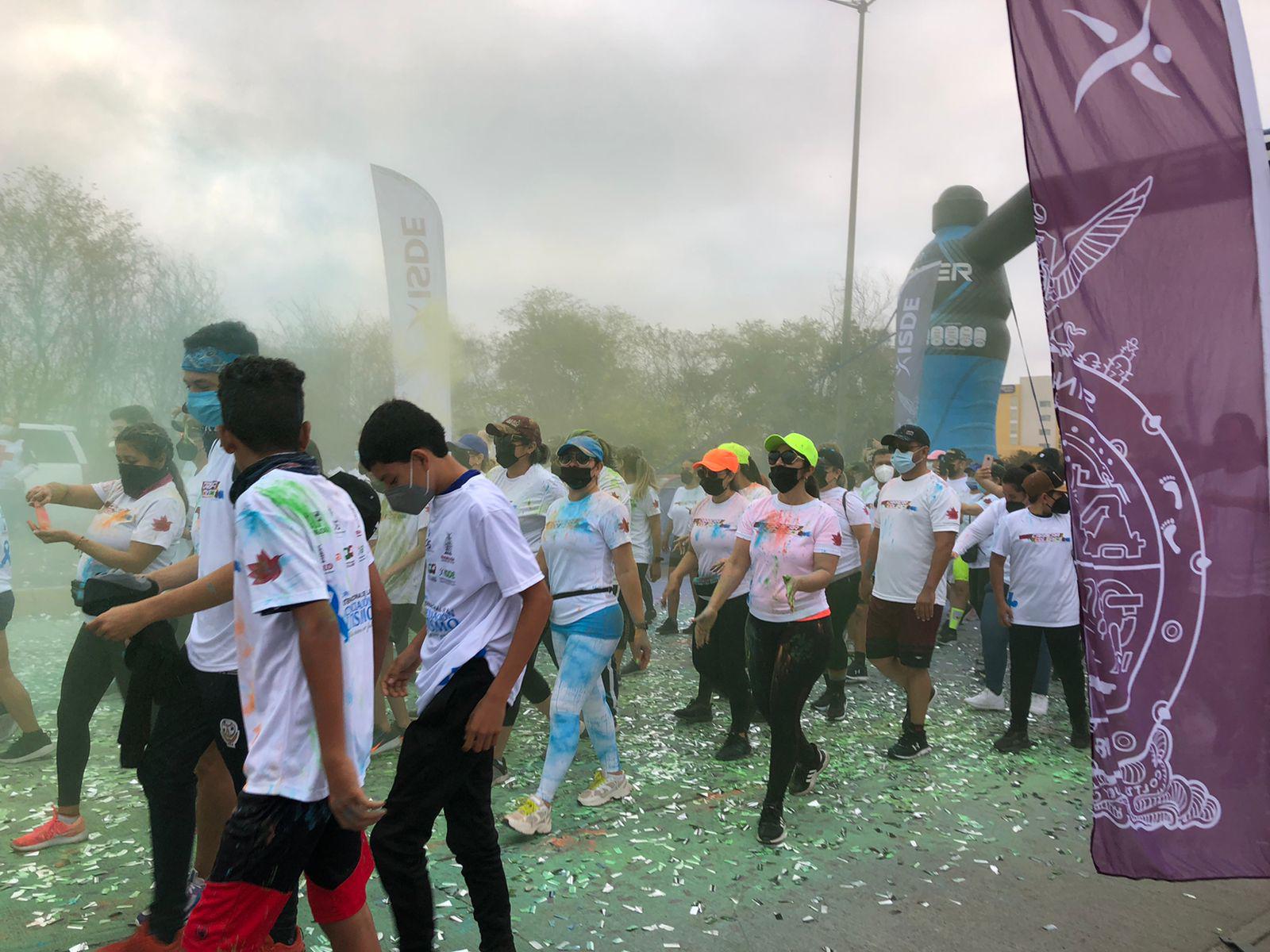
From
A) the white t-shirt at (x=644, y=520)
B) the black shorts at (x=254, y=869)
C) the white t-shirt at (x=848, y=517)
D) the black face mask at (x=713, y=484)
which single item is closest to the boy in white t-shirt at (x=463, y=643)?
the black shorts at (x=254, y=869)

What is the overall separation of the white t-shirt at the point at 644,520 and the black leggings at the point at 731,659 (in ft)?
8.94

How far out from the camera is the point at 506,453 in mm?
5836

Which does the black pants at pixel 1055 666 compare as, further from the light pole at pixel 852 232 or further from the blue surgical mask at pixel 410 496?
the light pole at pixel 852 232

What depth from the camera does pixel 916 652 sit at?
5.77 metres

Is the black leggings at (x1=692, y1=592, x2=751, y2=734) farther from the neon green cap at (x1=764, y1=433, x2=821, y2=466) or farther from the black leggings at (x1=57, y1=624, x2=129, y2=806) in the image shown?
the black leggings at (x1=57, y1=624, x2=129, y2=806)

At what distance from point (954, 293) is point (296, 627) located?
18.3m

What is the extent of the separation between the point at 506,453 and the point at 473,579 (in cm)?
298

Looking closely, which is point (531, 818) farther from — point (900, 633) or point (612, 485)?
point (900, 633)

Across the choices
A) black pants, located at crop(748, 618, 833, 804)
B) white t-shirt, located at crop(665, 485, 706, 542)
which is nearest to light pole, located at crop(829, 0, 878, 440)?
white t-shirt, located at crop(665, 485, 706, 542)

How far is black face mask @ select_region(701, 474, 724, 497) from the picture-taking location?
21.6 feet

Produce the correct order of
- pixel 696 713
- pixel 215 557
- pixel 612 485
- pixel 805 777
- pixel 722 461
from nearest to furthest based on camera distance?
pixel 215 557, pixel 805 777, pixel 612 485, pixel 722 461, pixel 696 713

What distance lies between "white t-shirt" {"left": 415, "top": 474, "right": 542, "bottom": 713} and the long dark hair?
2.08m

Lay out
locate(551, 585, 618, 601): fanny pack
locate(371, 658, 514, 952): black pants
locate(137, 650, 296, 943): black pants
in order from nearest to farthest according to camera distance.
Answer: locate(371, 658, 514, 952): black pants < locate(137, 650, 296, 943): black pants < locate(551, 585, 618, 601): fanny pack

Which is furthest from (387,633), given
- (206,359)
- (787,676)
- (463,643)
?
(787,676)
